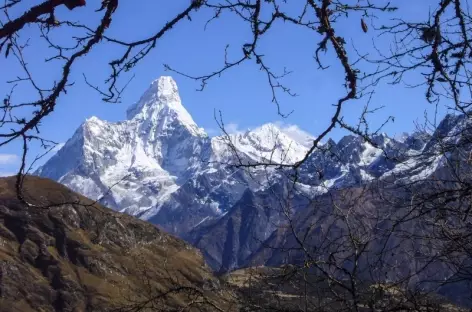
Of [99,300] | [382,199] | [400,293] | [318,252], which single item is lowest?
A: [400,293]

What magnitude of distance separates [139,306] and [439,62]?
10.8ft

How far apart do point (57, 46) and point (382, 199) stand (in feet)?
14.7

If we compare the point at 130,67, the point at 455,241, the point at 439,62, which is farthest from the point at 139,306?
the point at 439,62

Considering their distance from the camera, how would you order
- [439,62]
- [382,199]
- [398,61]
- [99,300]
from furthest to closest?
[99,300] → [382,199] → [398,61] → [439,62]

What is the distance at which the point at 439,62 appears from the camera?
13.8ft

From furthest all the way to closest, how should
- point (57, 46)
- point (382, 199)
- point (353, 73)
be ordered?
1. point (382, 199)
2. point (353, 73)
3. point (57, 46)

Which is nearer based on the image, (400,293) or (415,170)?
(400,293)

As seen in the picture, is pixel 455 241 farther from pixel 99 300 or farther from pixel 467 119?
pixel 99 300

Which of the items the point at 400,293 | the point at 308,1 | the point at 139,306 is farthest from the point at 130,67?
the point at 400,293

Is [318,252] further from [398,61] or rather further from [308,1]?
[308,1]

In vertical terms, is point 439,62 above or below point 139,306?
above

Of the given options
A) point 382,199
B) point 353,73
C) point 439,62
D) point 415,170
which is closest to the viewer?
point 353,73

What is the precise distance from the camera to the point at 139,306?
5422 mm

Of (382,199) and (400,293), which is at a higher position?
(382,199)
